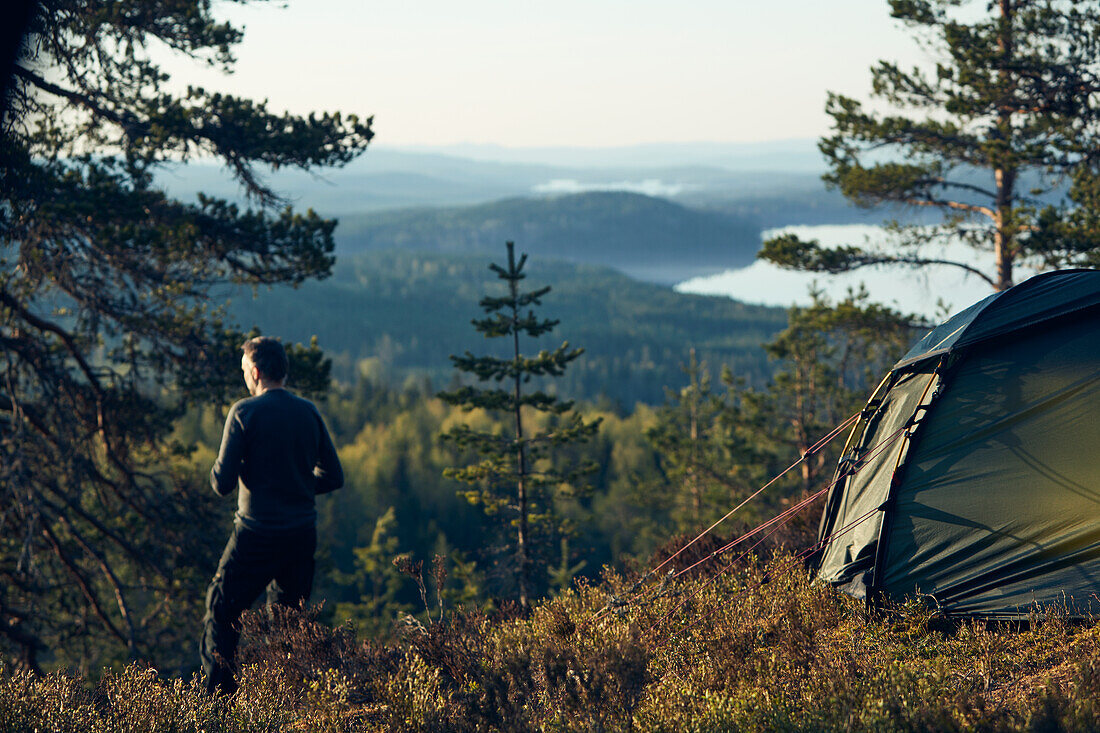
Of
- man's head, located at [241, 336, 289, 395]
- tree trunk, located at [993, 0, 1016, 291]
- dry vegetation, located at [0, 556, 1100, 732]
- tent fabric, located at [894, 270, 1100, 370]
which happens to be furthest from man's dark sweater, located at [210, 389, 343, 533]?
tree trunk, located at [993, 0, 1016, 291]

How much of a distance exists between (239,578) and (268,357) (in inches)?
54.4

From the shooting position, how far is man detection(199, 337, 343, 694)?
509 centimetres

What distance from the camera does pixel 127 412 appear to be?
11406 mm

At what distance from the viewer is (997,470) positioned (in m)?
6.09

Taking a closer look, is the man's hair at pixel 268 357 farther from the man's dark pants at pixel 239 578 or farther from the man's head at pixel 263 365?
the man's dark pants at pixel 239 578

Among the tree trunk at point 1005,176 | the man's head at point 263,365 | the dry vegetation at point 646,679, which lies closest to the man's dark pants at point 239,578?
the dry vegetation at point 646,679

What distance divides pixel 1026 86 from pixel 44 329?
1512 centimetres

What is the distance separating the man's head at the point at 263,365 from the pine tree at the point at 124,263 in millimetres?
5246

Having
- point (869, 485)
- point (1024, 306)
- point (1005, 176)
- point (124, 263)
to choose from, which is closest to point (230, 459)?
point (869, 485)

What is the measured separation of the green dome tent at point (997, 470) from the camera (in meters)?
5.83

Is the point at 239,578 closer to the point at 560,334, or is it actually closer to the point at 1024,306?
the point at 1024,306

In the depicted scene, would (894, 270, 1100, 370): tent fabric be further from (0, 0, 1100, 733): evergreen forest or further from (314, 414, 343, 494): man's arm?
(314, 414, 343, 494): man's arm

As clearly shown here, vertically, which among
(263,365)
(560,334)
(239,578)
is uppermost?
(263,365)

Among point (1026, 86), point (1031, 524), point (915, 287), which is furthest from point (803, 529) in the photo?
point (915, 287)
